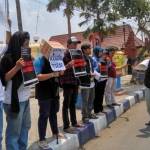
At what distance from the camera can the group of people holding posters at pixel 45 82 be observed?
19.3ft

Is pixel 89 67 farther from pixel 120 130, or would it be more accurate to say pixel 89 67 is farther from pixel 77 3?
pixel 77 3

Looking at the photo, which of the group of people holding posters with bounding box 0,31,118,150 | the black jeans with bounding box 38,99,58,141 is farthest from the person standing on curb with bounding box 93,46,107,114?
the black jeans with bounding box 38,99,58,141

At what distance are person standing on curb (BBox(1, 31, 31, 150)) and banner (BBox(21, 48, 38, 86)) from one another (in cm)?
6

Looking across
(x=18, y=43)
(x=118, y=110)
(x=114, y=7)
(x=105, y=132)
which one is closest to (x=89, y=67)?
(x=105, y=132)

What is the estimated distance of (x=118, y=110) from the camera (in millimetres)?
11758

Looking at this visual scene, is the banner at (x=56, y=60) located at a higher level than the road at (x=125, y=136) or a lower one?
higher

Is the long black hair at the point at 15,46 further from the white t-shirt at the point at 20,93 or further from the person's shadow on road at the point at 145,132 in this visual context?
the person's shadow on road at the point at 145,132

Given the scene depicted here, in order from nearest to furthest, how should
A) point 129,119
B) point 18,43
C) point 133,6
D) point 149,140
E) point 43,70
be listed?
1. point 18,43
2. point 43,70
3. point 149,140
4. point 129,119
5. point 133,6

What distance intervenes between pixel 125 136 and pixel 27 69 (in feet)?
11.9

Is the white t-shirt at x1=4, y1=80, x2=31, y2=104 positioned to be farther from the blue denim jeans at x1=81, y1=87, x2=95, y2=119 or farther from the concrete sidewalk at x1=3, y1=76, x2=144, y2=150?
the blue denim jeans at x1=81, y1=87, x2=95, y2=119

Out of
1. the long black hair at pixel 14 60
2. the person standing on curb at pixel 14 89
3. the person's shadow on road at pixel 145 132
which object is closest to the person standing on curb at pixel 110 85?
the person's shadow on road at pixel 145 132

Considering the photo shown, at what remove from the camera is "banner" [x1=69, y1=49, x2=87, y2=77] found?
840 cm

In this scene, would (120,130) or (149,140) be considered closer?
(149,140)

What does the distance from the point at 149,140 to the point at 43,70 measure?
2.63 meters
